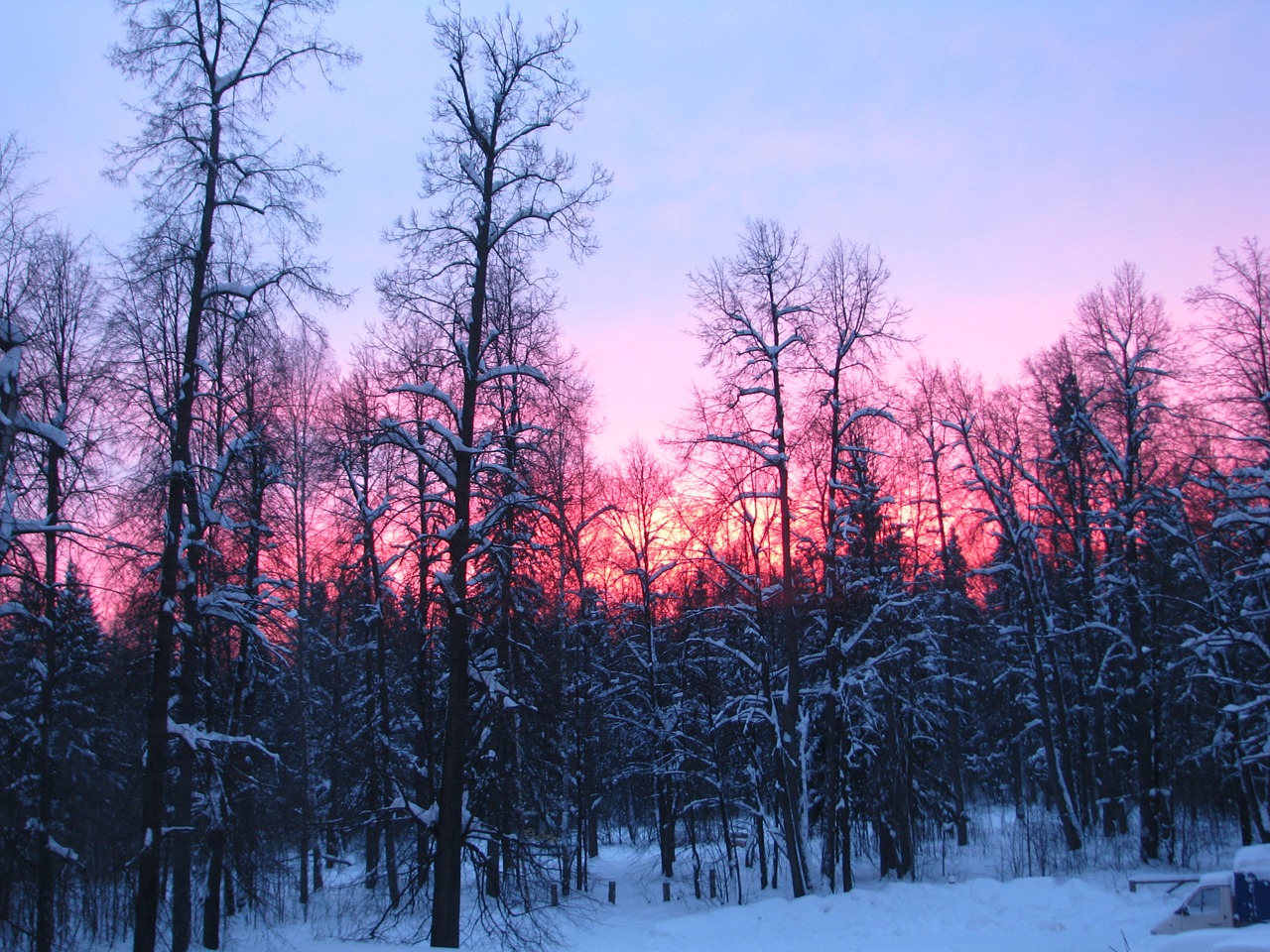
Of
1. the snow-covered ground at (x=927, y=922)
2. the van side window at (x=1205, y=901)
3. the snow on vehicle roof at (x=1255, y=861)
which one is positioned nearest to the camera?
the snow on vehicle roof at (x=1255, y=861)

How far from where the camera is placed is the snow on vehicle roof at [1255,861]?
41.8 ft

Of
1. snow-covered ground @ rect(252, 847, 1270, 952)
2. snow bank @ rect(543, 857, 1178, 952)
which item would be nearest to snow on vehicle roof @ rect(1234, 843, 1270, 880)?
snow bank @ rect(543, 857, 1178, 952)

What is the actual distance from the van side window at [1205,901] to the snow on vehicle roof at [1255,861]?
0.62 meters

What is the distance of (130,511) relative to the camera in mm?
13094

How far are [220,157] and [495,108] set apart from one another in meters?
4.08

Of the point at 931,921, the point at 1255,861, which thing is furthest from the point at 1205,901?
the point at 931,921

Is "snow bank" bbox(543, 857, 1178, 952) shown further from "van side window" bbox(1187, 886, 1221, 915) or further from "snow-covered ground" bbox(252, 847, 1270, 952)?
"van side window" bbox(1187, 886, 1221, 915)

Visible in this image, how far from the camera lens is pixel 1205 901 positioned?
1354 cm

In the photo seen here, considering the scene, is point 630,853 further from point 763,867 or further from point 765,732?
point 765,732

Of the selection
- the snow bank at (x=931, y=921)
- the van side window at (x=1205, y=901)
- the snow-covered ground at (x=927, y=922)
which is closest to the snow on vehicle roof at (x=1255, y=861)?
the van side window at (x=1205, y=901)

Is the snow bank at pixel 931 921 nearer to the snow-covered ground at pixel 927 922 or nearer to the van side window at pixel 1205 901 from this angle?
the snow-covered ground at pixel 927 922

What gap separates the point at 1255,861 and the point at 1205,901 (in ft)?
3.63

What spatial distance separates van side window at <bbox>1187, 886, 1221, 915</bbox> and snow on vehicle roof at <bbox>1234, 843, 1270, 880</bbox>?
2.04 feet

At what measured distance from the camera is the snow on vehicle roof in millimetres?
12727
